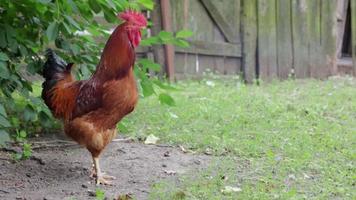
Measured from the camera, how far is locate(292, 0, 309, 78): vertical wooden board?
10.9 metres

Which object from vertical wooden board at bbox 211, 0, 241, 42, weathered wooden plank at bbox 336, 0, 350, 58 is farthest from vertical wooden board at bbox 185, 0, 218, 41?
weathered wooden plank at bbox 336, 0, 350, 58

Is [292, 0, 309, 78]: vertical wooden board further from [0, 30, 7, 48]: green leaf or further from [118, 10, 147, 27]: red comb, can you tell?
[0, 30, 7, 48]: green leaf

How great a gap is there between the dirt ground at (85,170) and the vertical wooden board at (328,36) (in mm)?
5822

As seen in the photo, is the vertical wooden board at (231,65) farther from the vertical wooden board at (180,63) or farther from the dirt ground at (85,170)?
the dirt ground at (85,170)

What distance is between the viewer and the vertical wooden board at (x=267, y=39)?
10.7 metres

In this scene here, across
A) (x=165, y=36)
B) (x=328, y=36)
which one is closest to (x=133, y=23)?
(x=165, y=36)

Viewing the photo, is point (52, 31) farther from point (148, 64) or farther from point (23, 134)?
point (23, 134)

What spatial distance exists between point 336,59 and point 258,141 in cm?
553

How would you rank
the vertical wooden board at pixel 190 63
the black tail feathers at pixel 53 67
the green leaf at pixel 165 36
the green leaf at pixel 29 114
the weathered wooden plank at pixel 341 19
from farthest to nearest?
the weathered wooden plank at pixel 341 19 < the vertical wooden board at pixel 190 63 < the green leaf at pixel 165 36 < the green leaf at pixel 29 114 < the black tail feathers at pixel 53 67

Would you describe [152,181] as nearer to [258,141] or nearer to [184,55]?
[258,141]

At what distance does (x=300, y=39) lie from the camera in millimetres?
11039

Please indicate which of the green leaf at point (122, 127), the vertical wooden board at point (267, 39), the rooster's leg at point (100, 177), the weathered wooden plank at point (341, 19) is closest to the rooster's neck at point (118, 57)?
the rooster's leg at point (100, 177)

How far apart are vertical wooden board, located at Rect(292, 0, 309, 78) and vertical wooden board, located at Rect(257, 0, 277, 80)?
41 cm

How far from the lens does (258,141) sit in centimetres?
649
